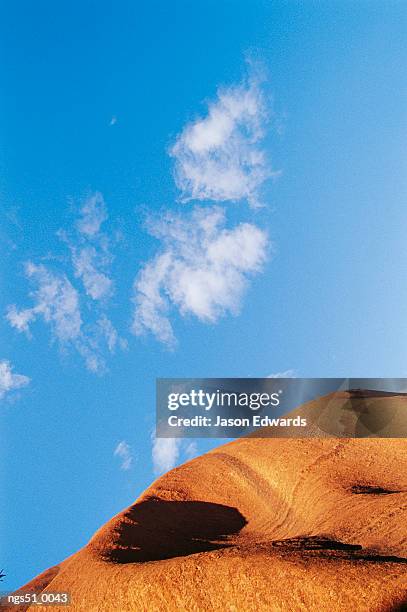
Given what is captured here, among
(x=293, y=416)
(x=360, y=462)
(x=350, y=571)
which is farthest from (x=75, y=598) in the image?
(x=293, y=416)

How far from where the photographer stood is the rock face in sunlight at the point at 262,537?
10750 mm

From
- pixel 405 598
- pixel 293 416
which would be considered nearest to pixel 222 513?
pixel 293 416

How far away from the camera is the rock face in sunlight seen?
10.8m

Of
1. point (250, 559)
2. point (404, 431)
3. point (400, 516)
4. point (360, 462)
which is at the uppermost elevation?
point (404, 431)

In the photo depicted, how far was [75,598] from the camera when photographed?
15633 millimetres

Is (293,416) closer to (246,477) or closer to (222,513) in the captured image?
(246,477)

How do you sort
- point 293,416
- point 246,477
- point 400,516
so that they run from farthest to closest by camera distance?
point 293,416
point 246,477
point 400,516

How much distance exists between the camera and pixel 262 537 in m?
18.9

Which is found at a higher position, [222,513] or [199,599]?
[222,513]

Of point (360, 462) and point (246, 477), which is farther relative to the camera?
point (246, 477)

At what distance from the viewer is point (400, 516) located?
44.2ft

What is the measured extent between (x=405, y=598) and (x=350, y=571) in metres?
1.35

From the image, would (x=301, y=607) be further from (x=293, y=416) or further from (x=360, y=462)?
(x=293, y=416)

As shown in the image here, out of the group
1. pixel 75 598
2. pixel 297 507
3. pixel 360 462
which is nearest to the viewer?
pixel 75 598
